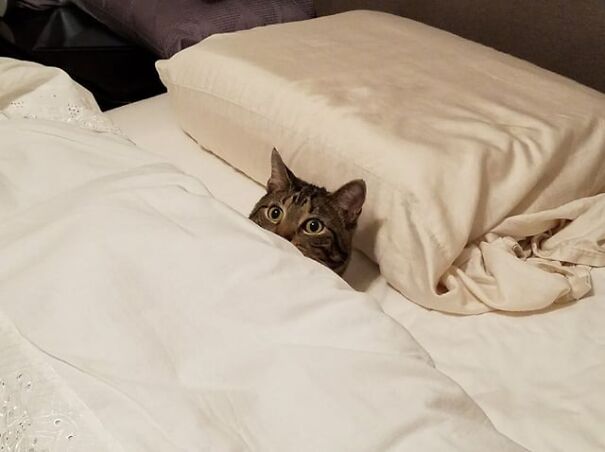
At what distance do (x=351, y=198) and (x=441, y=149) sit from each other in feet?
0.50

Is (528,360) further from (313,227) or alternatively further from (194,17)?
(194,17)

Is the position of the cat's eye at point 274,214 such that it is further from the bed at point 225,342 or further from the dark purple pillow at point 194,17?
the dark purple pillow at point 194,17

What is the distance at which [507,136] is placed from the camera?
1.03 meters

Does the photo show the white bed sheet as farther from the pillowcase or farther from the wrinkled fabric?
the wrinkled fabric

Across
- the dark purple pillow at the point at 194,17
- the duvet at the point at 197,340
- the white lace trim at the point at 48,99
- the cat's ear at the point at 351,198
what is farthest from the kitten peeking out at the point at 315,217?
the dark purple pillow at the point at 194,17

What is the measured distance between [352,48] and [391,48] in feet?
0.25

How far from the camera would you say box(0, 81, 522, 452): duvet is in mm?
656

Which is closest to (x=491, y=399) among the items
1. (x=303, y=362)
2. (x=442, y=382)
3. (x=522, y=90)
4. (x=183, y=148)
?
(x=442, y=382)

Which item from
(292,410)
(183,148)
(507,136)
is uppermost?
(507,136)

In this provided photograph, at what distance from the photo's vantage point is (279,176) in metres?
1.10

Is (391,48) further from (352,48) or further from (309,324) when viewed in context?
(309,324)

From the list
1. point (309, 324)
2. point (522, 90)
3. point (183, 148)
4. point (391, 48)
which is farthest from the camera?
point (183, 148)

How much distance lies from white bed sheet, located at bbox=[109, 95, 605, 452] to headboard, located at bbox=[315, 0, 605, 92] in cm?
44

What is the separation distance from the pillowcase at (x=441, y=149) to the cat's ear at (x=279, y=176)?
0.19ft
